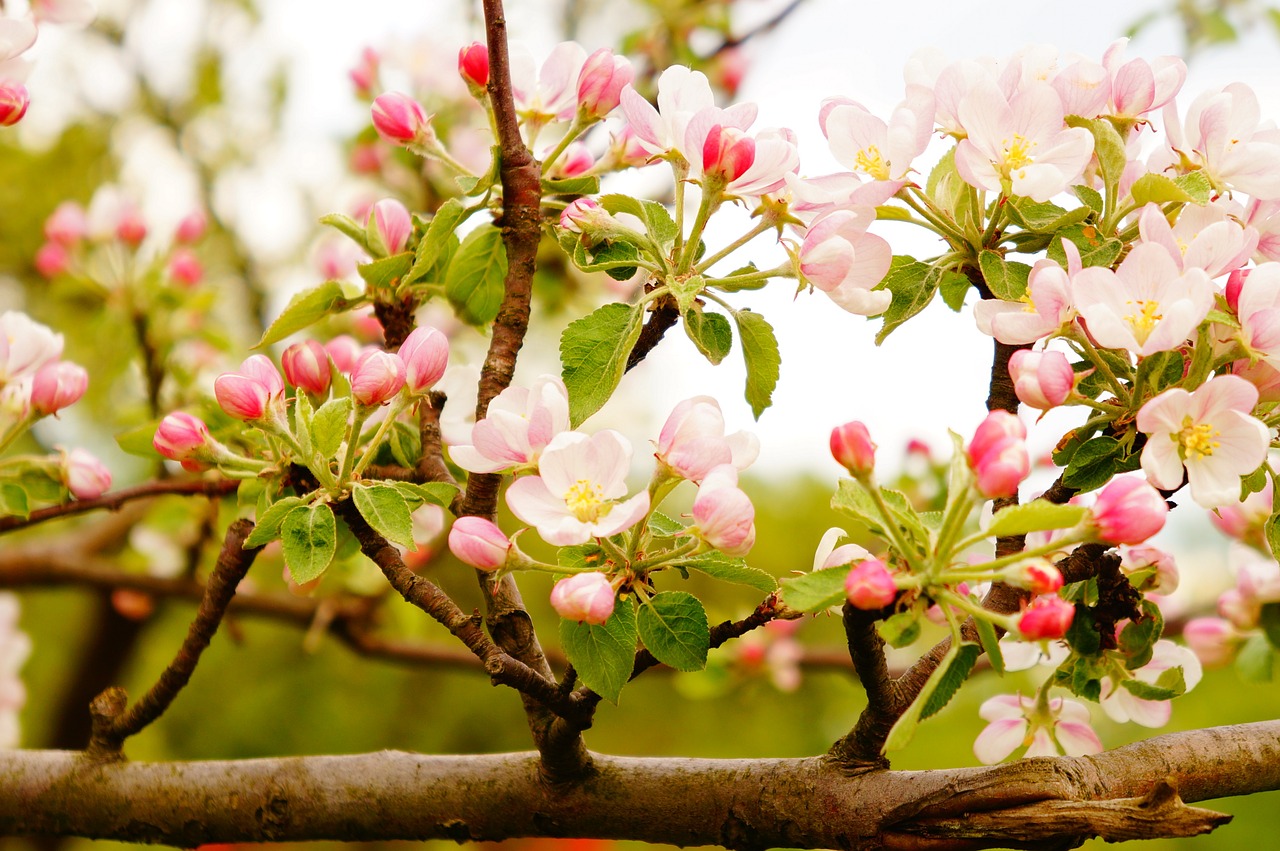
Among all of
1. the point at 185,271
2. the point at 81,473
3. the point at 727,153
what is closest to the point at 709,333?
the point at 727,153

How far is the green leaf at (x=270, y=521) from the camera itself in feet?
3.04

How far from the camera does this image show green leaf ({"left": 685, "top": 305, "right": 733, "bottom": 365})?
0.96 meters

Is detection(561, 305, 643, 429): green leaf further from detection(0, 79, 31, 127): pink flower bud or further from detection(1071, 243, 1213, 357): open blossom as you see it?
detection(0, 79, 31, 127): pink flower bud

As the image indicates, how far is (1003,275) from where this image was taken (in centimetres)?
97

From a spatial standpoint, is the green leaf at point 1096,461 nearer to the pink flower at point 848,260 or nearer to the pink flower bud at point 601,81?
the pink flower at point 848,260

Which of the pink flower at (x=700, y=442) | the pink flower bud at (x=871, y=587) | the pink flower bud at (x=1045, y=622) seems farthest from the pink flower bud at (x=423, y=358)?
the pink flower bud at (x=1045, y=622)

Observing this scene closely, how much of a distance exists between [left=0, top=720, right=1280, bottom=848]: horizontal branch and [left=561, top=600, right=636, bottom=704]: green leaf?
0.25 metres

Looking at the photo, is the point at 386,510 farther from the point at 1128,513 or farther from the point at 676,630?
the point at 1128,513

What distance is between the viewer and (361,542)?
1022mm

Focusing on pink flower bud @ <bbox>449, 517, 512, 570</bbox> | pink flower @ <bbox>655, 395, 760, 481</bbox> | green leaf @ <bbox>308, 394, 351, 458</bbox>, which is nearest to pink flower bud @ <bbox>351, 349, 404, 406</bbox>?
green leaf @ <bbox>308, 394, 351, 458</bbox>

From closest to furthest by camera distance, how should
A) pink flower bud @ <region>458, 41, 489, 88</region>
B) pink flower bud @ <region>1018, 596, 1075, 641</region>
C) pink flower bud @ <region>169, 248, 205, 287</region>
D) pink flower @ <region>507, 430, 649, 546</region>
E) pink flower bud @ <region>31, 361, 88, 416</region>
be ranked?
pink flower bud @ <region>1018, 596, 1075, 641</region> → pink flower @ <region>507, 430, 649, 546</region> → pink flower bud @ <region>458, 41, 489, 88</region> → pink flower bud @ <region>31, 361, 88, 416</region> → pink flower bud @ <region>169, 248, 205, 287</region>

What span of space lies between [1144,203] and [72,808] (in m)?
1.40

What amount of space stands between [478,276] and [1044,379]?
617mm

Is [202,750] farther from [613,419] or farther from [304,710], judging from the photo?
[613,419]
